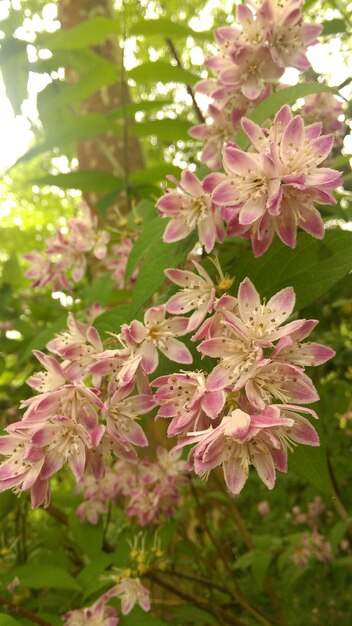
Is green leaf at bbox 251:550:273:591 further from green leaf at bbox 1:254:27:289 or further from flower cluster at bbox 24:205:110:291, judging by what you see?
green leaf at bbox 1:254:27:289

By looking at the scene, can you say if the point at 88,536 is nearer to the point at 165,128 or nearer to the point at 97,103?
the point at 165,128

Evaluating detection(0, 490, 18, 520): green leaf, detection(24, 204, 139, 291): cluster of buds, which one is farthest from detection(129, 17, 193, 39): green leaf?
detection(0, 490, 18, 520): green leaf

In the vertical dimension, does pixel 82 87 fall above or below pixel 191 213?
above

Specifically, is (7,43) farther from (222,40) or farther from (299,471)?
(299,471)

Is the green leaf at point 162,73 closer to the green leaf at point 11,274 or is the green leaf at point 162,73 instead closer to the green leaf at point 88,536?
the green leaf at point 11,274

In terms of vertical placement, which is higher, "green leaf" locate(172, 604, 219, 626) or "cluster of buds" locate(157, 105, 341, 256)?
"cluster of buds" locate(157, 105, 341, 256)

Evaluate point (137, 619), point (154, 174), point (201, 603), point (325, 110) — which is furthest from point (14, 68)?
point (201, 603)
